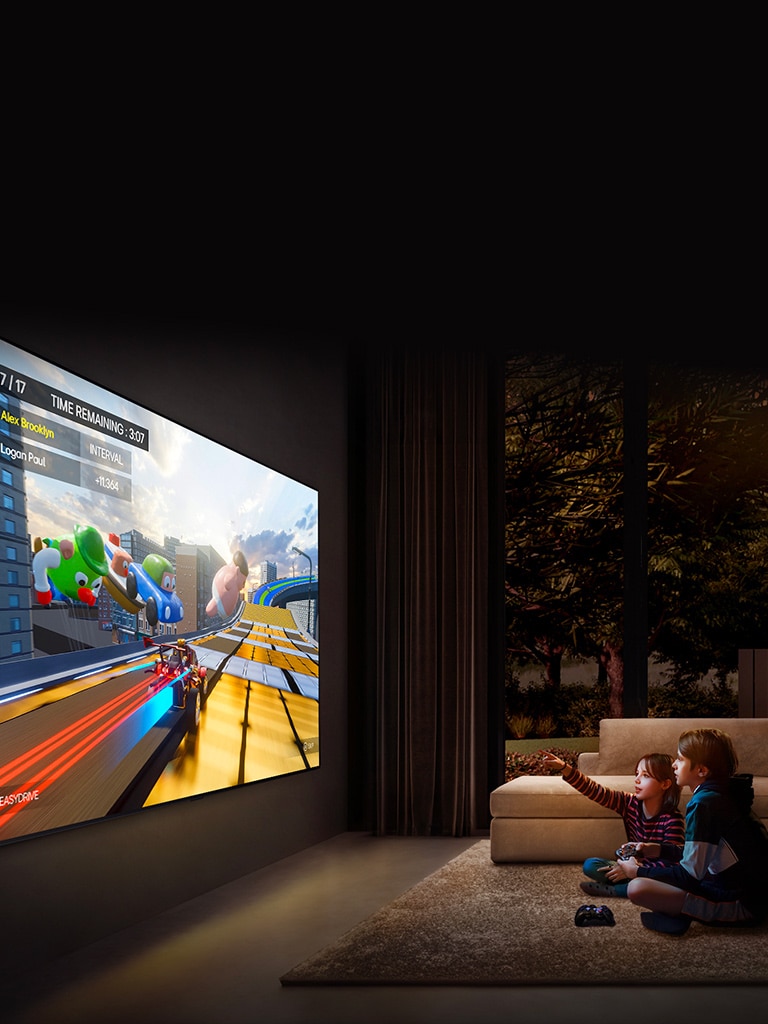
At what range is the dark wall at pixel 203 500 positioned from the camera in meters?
3.22

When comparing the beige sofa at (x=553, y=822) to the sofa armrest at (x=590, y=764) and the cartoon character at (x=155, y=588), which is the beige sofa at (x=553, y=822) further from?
the cartoon character at (x=155, y=588)

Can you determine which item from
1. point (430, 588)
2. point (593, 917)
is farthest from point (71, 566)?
point (430, 588)

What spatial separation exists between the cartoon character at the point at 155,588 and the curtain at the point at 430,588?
2.20 meters

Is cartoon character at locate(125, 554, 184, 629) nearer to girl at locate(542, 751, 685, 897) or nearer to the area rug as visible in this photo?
the area rug

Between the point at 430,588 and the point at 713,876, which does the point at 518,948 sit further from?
the point at 430,588

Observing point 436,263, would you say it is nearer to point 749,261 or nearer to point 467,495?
point 749,261

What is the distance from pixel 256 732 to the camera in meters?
4.54

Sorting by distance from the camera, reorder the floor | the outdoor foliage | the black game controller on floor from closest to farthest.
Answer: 1. the floor
2. the black game controller on floor
3. the outdoor foliage

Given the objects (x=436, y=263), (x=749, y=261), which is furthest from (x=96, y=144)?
(x=749, y=261)

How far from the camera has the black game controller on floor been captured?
11.9 feet

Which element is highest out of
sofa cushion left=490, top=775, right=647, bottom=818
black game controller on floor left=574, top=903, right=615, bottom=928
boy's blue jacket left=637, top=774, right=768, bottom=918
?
boy's blue jacket left=637, top=774, right=768, bottom=918

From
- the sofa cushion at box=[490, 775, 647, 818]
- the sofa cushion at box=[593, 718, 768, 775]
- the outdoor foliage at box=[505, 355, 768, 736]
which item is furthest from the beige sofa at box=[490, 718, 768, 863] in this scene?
the outdoor foliage at box=[505, 355, 768, 736]

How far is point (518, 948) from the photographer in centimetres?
335

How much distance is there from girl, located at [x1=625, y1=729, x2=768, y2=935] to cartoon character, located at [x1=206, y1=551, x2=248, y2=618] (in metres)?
1.92
